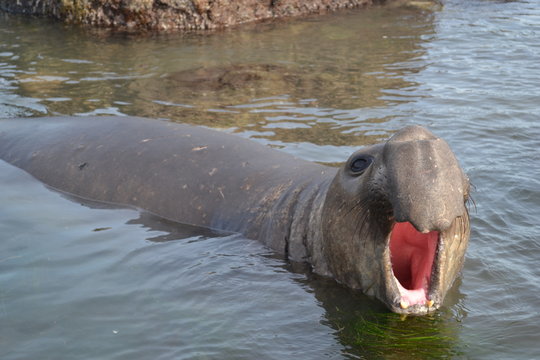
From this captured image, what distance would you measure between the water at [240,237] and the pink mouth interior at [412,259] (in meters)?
0.18

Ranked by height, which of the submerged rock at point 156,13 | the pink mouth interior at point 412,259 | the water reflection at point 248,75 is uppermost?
the submerged rock at point 156,13

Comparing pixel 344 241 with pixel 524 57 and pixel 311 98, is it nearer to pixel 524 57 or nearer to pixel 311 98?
pixel 311 98

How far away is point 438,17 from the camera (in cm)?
1527

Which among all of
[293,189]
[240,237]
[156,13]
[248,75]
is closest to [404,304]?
[293,189]

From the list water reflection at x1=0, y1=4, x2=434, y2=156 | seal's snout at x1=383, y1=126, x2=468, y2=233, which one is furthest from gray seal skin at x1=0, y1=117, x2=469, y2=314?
water reflection at x1=0, y1=4, x2=434, y2=156

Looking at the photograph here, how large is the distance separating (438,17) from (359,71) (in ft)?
15.1

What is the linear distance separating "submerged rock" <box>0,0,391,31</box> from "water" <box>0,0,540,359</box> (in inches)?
17.9

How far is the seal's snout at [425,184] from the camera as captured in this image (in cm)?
414

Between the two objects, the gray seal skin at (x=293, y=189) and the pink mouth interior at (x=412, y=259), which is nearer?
the gray seal skin at (x=293, y=189)

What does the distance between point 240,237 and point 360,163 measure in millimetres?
1424

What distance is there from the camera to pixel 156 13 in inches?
552

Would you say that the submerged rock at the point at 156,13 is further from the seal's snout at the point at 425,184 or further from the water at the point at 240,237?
the seal's snout at the point at 425,184

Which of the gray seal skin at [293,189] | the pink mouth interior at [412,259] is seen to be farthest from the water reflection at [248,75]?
the pink mouth interior at [412,259]

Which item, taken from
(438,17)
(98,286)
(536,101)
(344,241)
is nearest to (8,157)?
(98,286)
